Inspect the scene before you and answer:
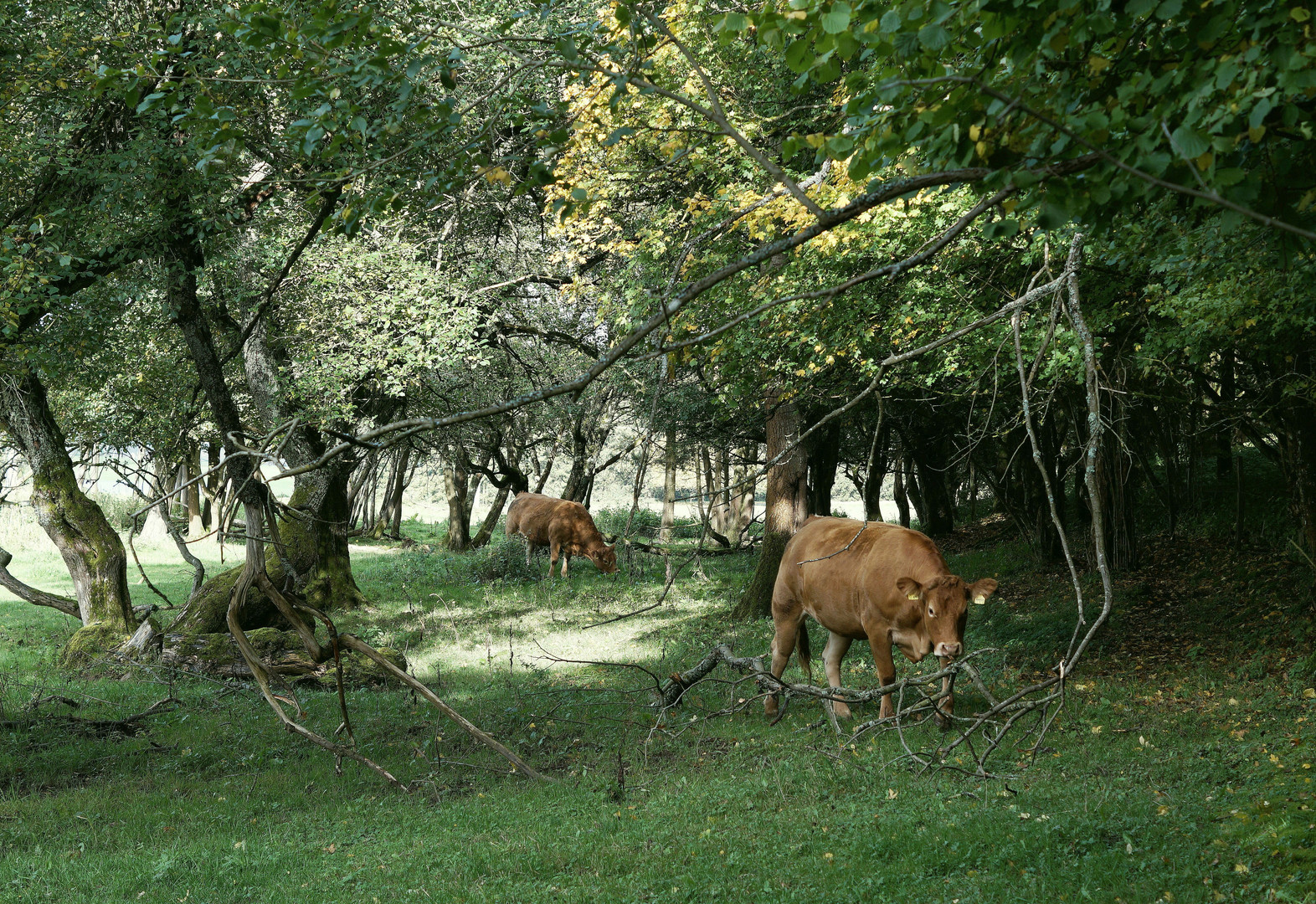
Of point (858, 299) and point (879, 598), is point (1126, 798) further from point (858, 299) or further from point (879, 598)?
point (858, 299)

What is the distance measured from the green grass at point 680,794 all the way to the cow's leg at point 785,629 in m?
0.55

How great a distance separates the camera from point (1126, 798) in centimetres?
673

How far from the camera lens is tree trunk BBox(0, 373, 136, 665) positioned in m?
14.2

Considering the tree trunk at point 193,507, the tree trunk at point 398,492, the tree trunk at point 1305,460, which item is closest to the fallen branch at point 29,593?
the tree trunk at point 1305,460

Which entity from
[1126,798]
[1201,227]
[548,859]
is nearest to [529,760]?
[548,859]

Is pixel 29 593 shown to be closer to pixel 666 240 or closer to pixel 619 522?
pixel 666 240

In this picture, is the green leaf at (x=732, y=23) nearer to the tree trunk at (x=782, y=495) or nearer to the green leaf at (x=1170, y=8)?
the green leaf at (x=1170, y=8)

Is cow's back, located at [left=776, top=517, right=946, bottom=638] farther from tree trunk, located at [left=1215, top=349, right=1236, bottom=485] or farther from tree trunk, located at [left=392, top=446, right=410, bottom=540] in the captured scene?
tree trunk, located at [left=392, top=446, right=410, bottom=540]

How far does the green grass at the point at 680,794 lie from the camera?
588 cm

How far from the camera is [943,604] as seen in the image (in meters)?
9.14

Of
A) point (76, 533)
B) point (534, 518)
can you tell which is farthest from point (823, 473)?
point (76, 533)

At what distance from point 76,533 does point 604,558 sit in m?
12.2

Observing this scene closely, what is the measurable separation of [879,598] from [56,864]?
7321 mm

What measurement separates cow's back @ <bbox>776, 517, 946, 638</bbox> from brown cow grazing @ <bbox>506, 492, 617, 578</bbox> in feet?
42.9
